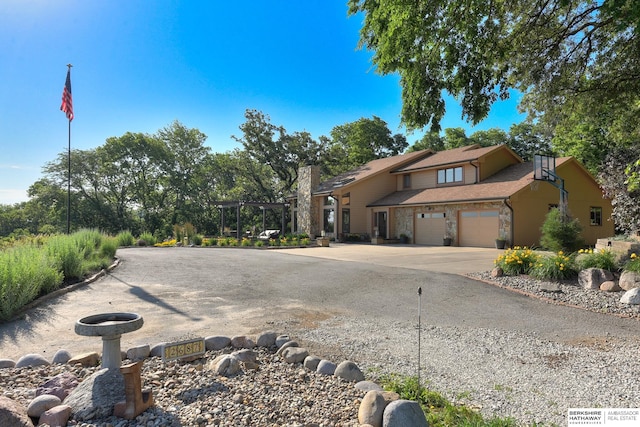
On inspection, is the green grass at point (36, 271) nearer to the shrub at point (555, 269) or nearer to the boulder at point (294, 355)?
the boulder at point (294, 355)

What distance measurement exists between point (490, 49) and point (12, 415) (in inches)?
300

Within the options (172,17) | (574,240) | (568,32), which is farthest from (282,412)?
(574,240)

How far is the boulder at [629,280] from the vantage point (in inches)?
275

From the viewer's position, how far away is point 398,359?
406cm

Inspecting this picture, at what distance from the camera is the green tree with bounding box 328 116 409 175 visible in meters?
35.9

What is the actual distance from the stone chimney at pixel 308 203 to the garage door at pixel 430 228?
24.4 feet

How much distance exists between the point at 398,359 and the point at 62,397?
3119mm

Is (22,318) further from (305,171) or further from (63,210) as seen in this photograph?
(63,210)

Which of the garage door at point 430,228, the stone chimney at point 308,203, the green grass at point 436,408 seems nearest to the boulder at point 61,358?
the green grass at point 436,408

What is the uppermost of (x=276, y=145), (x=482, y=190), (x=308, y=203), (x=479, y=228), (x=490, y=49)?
(x=276, y=145)

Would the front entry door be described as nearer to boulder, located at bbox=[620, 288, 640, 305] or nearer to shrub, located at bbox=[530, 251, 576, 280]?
shrub, located at bbox=[530, 251, 576, 280]

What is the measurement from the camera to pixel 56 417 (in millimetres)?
2514

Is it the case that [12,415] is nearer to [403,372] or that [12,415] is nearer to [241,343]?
[241,343]

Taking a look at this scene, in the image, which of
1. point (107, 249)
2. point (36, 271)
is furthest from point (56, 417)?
point (107, 249)
